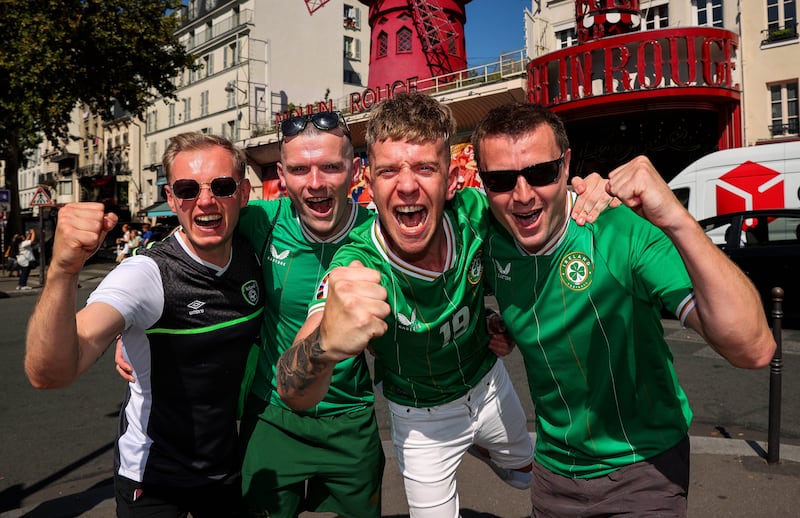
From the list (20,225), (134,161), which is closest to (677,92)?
(20,225)

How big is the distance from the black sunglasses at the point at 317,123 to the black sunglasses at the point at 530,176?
3.31 ft

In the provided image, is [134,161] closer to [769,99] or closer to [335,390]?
[769,99]

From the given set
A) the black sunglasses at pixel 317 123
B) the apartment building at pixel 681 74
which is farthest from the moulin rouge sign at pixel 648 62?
the black sunglasses at pixel 317 123

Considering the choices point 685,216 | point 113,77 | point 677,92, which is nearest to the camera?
point 685,216

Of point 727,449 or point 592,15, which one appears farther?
point 592,15

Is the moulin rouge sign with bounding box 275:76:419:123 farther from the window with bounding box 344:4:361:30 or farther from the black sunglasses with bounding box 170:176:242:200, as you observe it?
the black sunglasses with bounding box 170:176:242:200

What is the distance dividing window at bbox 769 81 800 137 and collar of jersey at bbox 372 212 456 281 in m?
17.2

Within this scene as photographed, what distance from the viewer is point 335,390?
3037mm

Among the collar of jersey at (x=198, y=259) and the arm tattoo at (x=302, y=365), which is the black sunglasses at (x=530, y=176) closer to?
the arm tattoo at (x=302, y=365)

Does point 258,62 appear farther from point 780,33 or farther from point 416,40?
point 780,33

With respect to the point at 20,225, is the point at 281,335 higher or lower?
lower

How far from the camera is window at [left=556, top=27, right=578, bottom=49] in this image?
20.3 m

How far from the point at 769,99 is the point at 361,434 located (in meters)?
17.8

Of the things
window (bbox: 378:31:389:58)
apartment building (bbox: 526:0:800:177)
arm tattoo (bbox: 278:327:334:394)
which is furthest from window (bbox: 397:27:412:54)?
arm tattoo (bbox: 278:327:334:394)
